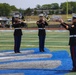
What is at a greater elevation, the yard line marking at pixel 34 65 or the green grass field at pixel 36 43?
the yard line marking at pixel 34 65

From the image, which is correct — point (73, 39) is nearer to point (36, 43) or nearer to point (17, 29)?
A: point (17, 29)

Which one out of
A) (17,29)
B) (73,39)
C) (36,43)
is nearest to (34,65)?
(73,39)

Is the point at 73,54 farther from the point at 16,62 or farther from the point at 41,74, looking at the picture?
the point at 16,62

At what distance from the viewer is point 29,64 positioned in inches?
503

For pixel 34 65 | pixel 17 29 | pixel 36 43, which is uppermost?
pixel 17 29

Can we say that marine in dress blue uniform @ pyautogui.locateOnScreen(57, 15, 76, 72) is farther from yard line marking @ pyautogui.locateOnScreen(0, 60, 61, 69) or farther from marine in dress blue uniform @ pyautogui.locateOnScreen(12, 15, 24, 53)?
marine in dress blue uniform @ pyautogui.locateOnScreen(12, 15, 24, 53)

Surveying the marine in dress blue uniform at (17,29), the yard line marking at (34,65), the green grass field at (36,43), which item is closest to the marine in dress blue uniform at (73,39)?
the yard line marking at (34,65)

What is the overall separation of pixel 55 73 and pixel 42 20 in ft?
19.4

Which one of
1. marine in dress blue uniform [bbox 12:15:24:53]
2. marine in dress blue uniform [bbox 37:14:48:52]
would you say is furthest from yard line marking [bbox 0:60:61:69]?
marine in dress blue uniform [bbox 37:14:48:52]

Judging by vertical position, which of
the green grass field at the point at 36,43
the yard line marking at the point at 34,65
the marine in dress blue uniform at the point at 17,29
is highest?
the marine in dress blue uniform at the point at 17,29

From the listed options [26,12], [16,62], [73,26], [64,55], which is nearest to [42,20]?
[64,55]

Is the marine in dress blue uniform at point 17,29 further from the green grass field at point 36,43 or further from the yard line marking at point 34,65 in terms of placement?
the yard line marking at point 34,65

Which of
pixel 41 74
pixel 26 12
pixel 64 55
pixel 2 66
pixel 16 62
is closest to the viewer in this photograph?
pixel 41 74

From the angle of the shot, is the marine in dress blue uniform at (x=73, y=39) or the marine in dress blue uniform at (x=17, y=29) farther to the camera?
the marine in dress blue uniform at (x=17, y=29)
